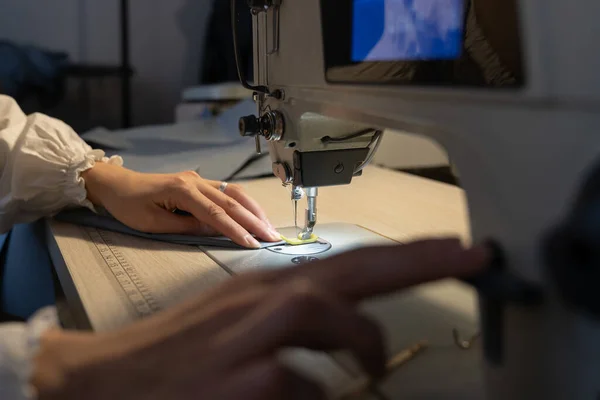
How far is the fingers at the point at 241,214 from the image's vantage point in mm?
851

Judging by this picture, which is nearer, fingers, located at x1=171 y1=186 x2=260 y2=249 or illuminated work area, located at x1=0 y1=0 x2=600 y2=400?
illuminated work area, located at x1=0 y1=0 x2=600 y2=400

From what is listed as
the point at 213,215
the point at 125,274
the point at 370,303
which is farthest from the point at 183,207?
the point at 370,303

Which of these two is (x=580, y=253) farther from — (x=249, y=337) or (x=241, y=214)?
(x=241, y=214)

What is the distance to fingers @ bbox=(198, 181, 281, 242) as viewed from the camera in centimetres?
85

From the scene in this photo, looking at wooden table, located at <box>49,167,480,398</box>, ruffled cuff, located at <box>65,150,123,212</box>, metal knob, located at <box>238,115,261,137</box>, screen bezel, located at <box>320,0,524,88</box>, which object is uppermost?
screen bezel, located at <box>320,0,524,88</box>

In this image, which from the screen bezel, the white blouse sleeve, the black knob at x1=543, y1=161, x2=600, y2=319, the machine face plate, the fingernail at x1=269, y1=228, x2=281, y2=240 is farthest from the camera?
the white blouse sleeve

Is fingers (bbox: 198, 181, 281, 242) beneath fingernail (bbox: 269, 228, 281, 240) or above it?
above

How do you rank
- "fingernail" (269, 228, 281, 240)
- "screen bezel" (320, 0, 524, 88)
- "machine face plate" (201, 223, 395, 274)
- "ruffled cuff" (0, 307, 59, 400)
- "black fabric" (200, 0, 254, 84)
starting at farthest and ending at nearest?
1. "black fabric" (200, 0, 254, 84)
2. "fingernail" (269, 228, 281, 240)
3. "machine face plate" (201, 223, 395, 274)
4. "screen bezel" (320, 0, 524, 88)
5. "ruffled cuff" (0, 307, 59, 400)

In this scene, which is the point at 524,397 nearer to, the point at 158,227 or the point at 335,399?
the point at 335,399

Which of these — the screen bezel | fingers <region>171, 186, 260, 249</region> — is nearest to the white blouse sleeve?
fingers <region>171, 186, 260, 249</region>

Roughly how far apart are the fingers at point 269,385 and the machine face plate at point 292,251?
1.22 feet

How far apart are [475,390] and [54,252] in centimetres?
68

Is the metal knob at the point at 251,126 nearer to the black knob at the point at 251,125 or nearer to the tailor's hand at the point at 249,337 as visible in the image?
the black knob at the point at 251,125

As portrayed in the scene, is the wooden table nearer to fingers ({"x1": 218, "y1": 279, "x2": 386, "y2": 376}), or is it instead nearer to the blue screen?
fingers ({"x1": 218, "y1": 279, "x2": 386, "y2": 376})
